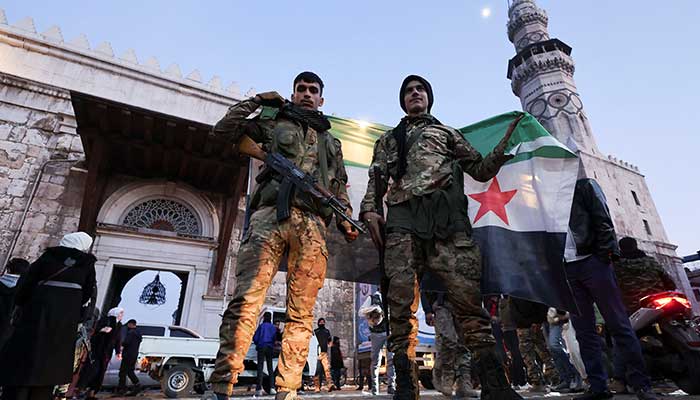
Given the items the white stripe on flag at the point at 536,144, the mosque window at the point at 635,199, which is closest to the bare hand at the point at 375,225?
the white stripe on flag at the point at 536,144

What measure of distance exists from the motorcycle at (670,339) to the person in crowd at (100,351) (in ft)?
22.1

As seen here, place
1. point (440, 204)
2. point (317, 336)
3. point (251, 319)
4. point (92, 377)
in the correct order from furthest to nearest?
point (317, 336) < point (92, 377) < point (440, 204) < point (251, 319)

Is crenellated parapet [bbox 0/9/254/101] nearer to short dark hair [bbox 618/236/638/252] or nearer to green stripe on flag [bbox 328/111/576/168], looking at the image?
green stripe on flag [bbox 328/111/576/168]

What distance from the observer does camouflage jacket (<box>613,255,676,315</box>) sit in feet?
12.0

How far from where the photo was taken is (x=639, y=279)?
149 inches

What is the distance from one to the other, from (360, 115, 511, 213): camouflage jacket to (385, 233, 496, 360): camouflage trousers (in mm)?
413

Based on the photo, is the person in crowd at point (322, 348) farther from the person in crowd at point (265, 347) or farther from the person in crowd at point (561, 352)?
the person in crowd at point (561, 352)

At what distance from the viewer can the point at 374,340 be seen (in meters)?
6.16

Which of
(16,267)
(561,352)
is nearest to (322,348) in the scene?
(561,352)

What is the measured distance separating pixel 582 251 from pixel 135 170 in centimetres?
1043

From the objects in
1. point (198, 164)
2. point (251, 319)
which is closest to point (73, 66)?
point (198, 164)

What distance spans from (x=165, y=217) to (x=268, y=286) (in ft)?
29.9

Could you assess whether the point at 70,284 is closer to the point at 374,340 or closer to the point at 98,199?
the point at 374,340

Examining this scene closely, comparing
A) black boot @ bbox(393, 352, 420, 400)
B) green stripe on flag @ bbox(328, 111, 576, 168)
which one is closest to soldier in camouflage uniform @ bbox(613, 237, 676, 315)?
green stripe on flag @ bbox(328, 111, 576, 168)
